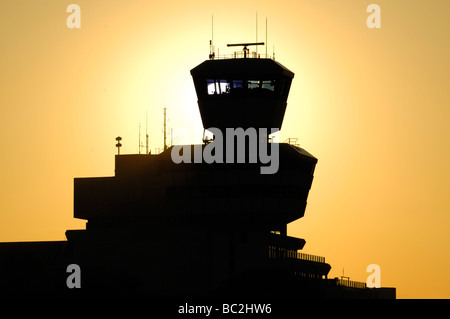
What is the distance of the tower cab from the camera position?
625 feet

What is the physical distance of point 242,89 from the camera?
192 m

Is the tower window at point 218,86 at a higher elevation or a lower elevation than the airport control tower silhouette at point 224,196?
higher

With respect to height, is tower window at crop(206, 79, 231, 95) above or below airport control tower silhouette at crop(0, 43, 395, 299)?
above

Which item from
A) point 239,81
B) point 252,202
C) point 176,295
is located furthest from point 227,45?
point 176,295

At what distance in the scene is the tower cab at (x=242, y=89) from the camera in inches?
7505

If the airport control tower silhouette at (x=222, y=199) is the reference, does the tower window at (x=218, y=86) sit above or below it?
above

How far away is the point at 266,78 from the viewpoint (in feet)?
628

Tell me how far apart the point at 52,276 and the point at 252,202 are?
1226 inches

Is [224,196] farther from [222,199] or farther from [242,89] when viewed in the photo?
[242,89]

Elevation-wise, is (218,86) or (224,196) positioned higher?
(218,86)

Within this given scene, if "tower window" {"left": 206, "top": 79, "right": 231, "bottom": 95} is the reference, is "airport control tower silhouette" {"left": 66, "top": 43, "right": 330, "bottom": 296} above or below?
below

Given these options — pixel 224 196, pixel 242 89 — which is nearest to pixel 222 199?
pixel 224 196
